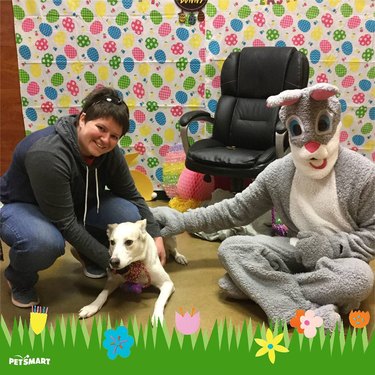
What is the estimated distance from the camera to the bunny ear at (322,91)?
1.64 meters

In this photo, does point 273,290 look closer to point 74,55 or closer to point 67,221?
point 67,221

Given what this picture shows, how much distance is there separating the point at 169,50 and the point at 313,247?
6.25ft

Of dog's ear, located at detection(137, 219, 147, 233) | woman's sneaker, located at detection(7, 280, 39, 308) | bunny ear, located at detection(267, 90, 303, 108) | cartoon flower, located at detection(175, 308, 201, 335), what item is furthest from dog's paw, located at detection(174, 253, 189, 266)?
cartoon flower, located at detection(175, 308, 201, 335)

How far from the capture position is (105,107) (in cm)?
174

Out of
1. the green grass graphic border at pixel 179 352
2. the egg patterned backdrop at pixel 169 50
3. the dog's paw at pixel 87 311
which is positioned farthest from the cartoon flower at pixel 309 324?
the egg patterned backdrop at pixel 169 50

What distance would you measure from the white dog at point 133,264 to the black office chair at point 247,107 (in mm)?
838

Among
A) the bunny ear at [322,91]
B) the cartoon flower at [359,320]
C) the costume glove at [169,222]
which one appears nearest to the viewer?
the cartoon flower at [359,320]

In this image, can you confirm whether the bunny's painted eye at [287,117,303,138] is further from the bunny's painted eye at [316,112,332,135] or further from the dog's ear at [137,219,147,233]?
the dog's ear at [137,219,147,233]

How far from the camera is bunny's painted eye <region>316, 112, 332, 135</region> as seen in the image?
1707 millimetres

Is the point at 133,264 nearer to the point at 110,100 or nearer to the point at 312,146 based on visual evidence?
the point at 110,100

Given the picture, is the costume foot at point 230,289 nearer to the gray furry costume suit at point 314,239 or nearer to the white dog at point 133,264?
the gray furry costume suit at point 314,239

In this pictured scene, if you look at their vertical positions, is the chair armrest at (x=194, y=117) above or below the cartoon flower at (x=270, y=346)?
above

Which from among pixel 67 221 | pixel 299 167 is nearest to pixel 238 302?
pixel 299 167

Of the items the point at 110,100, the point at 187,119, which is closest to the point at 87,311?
the point at 110,100
